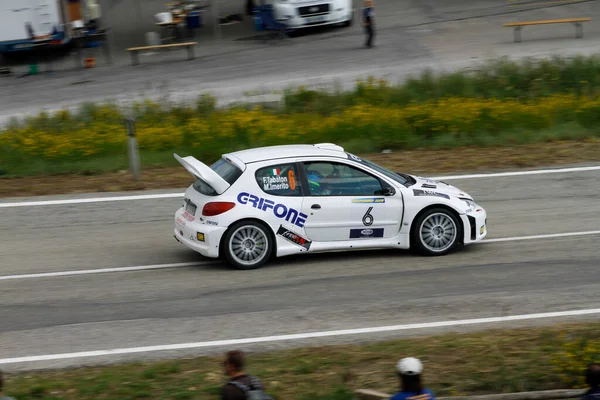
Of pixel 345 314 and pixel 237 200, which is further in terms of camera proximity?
pixel 237 200

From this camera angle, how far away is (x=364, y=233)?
11.9 m

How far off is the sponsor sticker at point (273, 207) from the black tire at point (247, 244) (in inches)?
8.9

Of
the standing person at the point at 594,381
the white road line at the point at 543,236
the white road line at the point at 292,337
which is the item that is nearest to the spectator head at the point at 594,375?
the standing person at the point at 594,381

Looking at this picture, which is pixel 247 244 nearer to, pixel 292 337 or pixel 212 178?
pixel 212 178

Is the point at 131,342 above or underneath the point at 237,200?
underneath

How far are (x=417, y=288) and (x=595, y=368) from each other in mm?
4801

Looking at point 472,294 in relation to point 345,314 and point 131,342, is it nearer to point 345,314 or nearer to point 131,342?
point 345,314

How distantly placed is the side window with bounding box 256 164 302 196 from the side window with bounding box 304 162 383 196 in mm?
258

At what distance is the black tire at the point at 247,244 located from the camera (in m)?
11.5

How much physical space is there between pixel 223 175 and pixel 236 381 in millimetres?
6152

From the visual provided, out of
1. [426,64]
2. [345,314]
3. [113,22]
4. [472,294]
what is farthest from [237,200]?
[113,22]

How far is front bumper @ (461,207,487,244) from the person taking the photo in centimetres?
1210

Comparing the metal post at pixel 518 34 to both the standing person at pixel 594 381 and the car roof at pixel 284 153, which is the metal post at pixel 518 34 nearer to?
the car roof at pixel 284 153

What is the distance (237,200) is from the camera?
11469 millimetres
